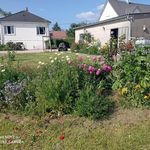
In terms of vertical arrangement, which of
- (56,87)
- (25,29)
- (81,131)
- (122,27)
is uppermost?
(25,29)

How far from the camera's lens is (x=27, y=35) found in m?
38.2

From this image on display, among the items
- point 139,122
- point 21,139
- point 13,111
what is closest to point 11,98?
point 13,111

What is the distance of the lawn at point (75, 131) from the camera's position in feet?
11.4

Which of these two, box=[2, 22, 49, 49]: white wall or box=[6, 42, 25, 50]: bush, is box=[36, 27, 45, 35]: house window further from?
box=[6, 42, 25, 50]: bush

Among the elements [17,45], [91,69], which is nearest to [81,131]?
[91,69]

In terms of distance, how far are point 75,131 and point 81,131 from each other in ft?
0.32

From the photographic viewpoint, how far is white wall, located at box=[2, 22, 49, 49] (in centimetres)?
3738

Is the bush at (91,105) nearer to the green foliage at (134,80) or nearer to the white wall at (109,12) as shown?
the green foliage at (134,80)

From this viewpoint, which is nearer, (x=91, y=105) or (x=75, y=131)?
(x=75, y=131)

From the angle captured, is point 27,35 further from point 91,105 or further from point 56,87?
point 91,105

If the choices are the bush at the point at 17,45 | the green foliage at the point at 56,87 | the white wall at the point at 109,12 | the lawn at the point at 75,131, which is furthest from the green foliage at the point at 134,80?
the white wall at the point at 109,12

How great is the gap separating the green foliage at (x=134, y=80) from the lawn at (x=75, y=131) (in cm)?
22

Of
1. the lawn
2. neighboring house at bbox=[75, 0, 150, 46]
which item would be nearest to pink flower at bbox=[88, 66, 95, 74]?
the lawn

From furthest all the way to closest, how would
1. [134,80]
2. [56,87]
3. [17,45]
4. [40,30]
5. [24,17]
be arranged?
[40,30] < [24,17] < [17,45] < [134,80] < [56,87]
